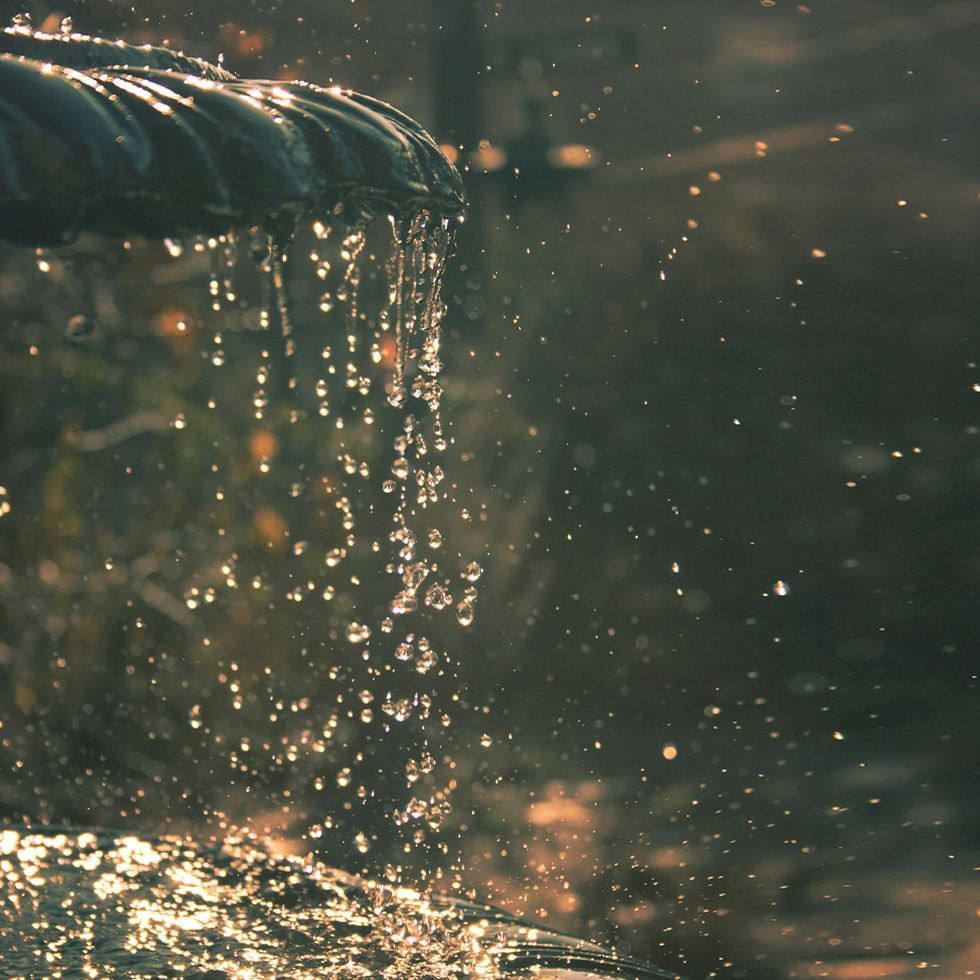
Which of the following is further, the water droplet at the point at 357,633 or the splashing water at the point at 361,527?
the water droplet at the point at 357,633

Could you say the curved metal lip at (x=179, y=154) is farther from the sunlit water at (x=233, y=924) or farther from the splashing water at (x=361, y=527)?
the splashing water at (x=361, y=527)

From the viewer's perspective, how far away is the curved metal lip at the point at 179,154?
1636 millimetres

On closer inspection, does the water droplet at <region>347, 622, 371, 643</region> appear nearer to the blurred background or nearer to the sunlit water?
the blurred background

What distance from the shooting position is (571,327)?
687 centimetres

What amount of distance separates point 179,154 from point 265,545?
463 centimetres

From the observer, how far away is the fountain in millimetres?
1762

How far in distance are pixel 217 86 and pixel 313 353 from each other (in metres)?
4.89

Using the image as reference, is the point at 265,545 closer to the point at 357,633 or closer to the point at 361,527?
the point at 361,527

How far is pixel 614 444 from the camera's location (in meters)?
6.89

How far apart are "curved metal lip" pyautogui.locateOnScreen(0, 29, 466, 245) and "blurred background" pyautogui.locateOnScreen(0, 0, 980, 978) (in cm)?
350

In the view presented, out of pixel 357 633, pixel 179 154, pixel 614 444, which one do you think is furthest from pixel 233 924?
pixel 614 444

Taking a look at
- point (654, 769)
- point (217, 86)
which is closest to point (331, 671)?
point (654, 769)

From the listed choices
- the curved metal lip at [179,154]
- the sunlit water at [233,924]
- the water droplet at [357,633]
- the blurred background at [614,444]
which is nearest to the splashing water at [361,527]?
the water droplet at [357,633]

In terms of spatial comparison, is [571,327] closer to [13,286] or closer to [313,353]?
[313,353]
